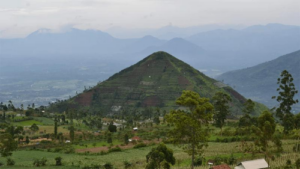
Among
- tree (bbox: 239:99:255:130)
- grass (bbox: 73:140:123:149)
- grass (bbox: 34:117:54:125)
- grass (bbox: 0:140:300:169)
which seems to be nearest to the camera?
grass (bbox: 0:140:300:169)

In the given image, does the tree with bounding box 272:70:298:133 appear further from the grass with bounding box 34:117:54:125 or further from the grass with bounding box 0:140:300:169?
the grass with bounding box 34:117:54:125

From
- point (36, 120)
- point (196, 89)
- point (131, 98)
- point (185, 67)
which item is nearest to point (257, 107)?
point (196, 89)

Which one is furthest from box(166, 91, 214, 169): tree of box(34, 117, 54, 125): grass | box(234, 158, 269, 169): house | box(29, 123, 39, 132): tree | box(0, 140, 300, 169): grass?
box(34, 117, 54, 125): grass

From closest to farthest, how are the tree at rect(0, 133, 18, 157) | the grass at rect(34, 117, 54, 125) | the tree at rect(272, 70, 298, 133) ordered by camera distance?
the tree at rect(0, 133, 18, 157), the tree at rect(272, 70, 298, 133), the grass at rect(34, 117, 54, 125)

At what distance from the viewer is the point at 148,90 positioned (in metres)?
173

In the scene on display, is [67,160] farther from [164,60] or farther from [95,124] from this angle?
[164,60]

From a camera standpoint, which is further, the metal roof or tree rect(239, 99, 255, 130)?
tree rect(239, 99, 255, 130)

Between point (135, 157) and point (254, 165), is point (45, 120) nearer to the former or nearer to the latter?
point (135, 157)

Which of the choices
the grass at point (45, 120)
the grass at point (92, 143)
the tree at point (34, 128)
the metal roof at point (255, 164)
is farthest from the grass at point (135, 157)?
the grass at point (45, 120)

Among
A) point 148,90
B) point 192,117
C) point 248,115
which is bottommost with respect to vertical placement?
point 248,115

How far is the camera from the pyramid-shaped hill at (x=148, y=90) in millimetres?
164250

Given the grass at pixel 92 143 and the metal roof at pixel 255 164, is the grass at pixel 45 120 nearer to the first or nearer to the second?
the grass at pixel 92 143

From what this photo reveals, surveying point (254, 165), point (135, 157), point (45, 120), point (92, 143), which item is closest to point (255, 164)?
point (254, 165)

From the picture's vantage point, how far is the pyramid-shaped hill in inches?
6467
